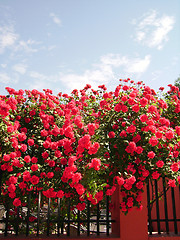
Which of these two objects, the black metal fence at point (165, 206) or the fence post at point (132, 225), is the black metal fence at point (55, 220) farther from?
the black metal fence at point (165, 206)

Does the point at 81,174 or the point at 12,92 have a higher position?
the point at 12,92

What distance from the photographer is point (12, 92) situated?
5.56 metres

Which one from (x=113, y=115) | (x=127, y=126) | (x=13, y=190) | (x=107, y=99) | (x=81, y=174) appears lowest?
(x=13, y=190)

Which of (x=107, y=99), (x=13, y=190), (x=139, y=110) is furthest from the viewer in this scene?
(x=107, y=99)

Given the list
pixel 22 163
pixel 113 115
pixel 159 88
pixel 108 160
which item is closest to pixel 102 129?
pixel 113 115

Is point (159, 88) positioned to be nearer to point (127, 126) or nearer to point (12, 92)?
point (127, 126)

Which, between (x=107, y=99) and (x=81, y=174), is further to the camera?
(x=107, y=99)

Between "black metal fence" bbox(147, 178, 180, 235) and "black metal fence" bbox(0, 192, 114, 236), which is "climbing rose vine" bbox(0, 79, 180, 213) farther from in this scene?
"black metal fence" bbox(147, 178, 180, 235)

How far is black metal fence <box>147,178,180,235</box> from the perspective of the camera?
16.3ft

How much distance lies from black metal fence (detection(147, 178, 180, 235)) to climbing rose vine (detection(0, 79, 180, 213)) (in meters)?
0.57

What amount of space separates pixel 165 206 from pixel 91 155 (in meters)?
2.24

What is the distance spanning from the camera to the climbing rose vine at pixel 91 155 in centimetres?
407

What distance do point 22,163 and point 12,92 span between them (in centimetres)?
200

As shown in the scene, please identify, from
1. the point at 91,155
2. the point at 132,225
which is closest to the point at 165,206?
the point at 132,225
